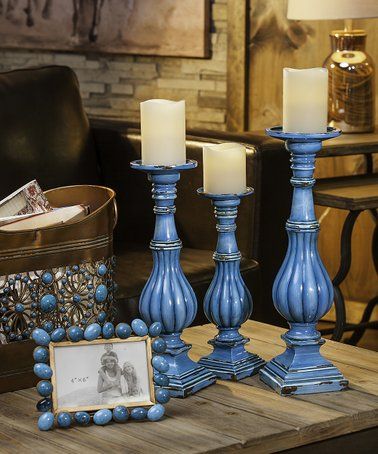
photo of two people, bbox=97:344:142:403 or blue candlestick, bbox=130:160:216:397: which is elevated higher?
blue candlestick, bbox=130:160:216:397

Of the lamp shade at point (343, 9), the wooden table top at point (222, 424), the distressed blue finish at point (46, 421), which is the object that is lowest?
the wooden table top at point (222, 424)

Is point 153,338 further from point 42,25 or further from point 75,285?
point 42,25

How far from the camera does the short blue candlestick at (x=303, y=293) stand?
5.59 ft

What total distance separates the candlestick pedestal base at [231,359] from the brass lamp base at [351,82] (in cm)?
165

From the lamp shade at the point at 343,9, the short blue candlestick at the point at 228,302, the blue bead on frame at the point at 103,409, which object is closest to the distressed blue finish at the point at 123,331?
the blue bead on frame at the point at 103,409

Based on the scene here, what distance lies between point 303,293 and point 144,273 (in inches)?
38.9

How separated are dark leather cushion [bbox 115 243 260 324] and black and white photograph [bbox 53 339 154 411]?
2.89 ft

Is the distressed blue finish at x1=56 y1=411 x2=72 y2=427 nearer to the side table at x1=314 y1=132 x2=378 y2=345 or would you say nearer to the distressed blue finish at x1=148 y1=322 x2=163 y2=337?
the distressed blue finish at x1=148 y1=322 x2=163 y2=337

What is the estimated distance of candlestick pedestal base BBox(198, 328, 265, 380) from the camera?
70.4 inches

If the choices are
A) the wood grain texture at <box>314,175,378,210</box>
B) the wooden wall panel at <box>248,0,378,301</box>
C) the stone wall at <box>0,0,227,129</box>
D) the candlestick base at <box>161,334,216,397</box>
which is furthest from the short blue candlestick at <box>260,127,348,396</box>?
the stone wall at <box>0,0,227,129</box>

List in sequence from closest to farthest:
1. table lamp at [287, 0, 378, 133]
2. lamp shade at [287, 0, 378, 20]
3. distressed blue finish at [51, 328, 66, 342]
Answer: distressed blue finish at [51, 328, 66, 342] < lamp shade at [287, 0, 378, 20] < table lamp at [287, 0, 378, 133]

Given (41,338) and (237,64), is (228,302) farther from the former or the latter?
(237,64)

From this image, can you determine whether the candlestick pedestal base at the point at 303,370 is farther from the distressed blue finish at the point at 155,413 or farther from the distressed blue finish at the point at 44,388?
the distressed blue finish at the point at 44,388

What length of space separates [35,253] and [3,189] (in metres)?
1.13
